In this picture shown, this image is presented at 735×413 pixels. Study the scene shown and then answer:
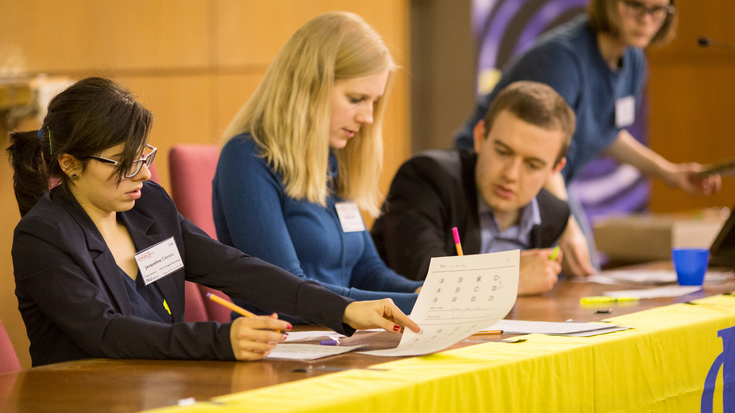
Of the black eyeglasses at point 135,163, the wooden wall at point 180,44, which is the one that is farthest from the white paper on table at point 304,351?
the wooden wall at point 180,44

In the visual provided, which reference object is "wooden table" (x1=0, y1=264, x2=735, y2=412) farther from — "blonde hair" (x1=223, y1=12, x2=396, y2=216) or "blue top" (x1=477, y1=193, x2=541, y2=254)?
"blue top" (x1=477, y1=193, x2=541, y2=254)

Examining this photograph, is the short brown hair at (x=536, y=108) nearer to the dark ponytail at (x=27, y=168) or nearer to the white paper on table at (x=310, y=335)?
the white paper on table at (x=310, y=335)

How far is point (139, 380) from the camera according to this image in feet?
Answer: 3.14

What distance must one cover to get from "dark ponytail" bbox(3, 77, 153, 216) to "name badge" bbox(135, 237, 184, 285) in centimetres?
16

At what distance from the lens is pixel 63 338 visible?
120 cm

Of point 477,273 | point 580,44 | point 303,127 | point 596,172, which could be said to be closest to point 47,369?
point 477,273

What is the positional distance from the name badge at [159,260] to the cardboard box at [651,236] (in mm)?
2711

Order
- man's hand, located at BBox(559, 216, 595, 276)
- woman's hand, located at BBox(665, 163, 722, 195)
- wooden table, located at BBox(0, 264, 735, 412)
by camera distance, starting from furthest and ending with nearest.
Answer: woman's hand, located at BBox(665, 163, 722, 195), man's hand, located at BBox(559, 216, 595, 276), wooden table, located at BBox(0, 264, 735, 412)

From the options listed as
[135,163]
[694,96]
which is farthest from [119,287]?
[694,96]

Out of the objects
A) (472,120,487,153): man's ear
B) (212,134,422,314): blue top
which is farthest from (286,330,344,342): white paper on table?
(472,120,487,153): man's ear

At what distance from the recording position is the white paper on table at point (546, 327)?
1282 millimetres

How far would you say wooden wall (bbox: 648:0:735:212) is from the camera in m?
5.11

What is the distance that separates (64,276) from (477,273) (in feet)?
2.08

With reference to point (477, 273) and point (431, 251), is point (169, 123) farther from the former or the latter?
point (477, 273)
